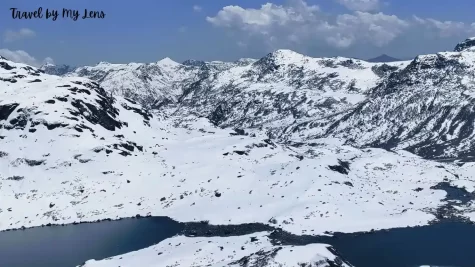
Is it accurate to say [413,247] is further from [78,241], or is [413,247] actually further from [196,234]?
[78,241]

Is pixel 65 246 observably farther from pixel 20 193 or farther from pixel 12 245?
pixel 20 193

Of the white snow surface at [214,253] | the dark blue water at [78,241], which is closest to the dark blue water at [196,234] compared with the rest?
the dark blue water at [78,241]

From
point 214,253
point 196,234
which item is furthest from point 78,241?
point 214,253

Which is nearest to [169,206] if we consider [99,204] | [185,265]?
[99,204]

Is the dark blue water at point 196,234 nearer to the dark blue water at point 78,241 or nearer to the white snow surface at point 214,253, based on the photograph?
the dark blue water at point 78,241

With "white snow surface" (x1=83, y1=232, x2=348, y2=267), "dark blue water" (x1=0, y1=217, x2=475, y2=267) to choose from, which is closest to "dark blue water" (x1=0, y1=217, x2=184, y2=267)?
"dark blue water" (x1=0, y1=217, x2=475, y2=267)

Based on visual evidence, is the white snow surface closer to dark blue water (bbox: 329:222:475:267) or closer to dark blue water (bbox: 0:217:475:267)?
dark blue water (bbox: 0:217:475:267)

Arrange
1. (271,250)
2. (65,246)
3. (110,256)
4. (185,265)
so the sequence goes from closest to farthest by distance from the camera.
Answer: (271,250) → (185,265) → (110,256) → (65,246)
